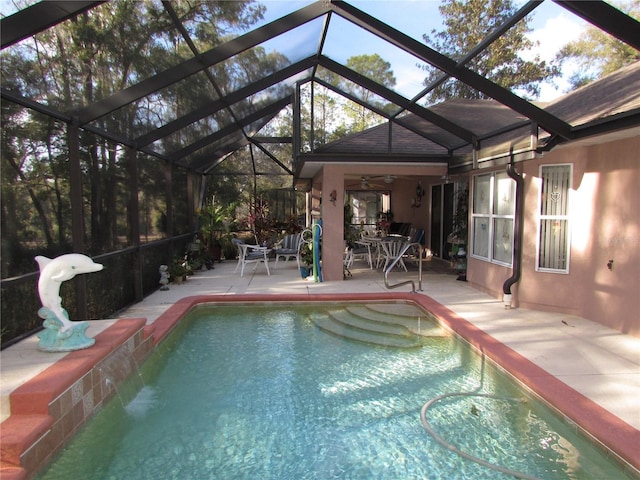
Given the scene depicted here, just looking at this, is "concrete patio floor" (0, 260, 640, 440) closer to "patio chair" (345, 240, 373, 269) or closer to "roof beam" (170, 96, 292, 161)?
"patio chair" (345, 240, 373, 269)

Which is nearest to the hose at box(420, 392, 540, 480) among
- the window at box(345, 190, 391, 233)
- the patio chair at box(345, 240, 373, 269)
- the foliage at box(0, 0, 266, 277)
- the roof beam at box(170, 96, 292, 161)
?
the foliage at box(0, 0, 266, 277)

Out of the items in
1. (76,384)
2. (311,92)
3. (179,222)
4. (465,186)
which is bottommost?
(76,384)

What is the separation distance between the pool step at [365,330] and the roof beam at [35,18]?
14.9ft

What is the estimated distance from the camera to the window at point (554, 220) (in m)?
5.85

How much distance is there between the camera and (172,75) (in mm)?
5246

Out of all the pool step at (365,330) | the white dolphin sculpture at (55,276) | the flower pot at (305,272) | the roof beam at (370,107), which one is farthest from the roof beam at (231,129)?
the white dolphin sculpture at (55,276)

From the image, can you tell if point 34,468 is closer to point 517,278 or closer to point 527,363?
point 527,363

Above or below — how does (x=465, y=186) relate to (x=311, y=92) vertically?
below

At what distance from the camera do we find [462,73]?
505 centimetres

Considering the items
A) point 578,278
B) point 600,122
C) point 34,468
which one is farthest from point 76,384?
point 578,278

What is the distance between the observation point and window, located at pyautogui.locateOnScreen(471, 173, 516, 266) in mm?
6746

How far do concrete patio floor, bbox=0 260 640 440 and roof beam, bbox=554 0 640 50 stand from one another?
3.08 metres

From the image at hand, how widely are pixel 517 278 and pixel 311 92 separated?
5.16 m

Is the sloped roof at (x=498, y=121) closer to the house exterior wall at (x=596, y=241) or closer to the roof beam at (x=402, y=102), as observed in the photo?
the roof beam at (x=402, y=102)
